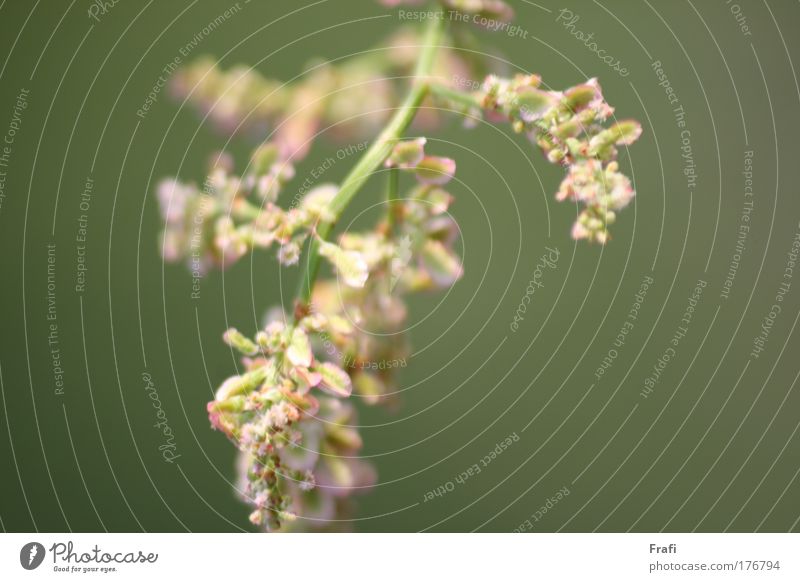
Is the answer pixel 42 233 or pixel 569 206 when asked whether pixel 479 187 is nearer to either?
pixel 569 206

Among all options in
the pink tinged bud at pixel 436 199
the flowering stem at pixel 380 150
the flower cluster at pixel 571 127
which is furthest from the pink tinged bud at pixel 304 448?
the flower cluster at pixel 571 127

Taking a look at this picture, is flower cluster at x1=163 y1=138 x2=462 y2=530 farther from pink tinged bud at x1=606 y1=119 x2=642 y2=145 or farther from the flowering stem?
pink tinged bud at x1=606 y1=119 x2=642 y2=145

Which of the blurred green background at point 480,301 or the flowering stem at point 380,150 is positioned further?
the blurred green background at point 480,301

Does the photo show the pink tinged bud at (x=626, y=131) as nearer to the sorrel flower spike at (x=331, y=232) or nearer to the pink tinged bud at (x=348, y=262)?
the sorrel flower spike at (x=331, y=232)

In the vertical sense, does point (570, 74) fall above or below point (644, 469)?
above

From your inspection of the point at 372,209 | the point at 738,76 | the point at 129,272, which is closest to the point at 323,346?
the point at 372,209

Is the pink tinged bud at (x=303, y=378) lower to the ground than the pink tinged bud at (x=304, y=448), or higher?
higher

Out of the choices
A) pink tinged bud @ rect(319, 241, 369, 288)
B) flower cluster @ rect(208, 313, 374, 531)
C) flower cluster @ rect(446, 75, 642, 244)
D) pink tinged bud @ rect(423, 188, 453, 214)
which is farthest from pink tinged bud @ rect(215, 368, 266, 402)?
flower cluster @ rect(446, 75, 642, 244)
